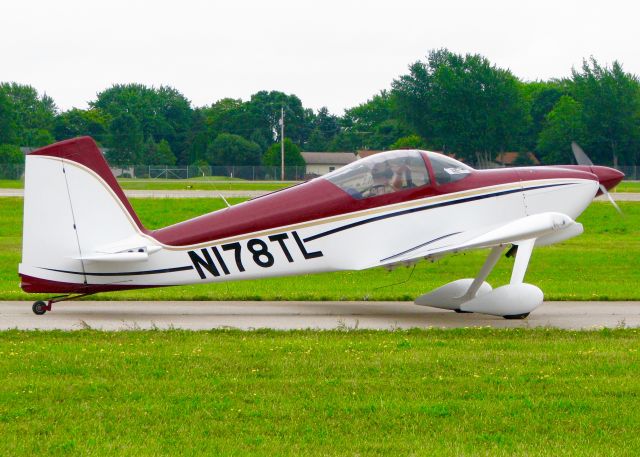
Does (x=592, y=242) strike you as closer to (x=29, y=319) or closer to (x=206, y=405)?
(x=29, y=319)

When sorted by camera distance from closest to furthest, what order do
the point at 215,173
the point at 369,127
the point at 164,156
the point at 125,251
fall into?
the point at 125,251 → the point at 215,173 → the point at 164,156 → the point at 369,127

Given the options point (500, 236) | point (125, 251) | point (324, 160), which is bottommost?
point (125, 251)

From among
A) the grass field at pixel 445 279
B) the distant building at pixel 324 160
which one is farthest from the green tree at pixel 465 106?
the grass field at pixel 445 279

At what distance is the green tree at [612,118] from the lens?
230 feet

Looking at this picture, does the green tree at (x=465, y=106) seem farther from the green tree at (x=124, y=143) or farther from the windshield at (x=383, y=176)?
the windshield at (x=383, y=176)

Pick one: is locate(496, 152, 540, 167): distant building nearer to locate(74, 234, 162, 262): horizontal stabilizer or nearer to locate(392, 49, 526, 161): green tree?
locate(392, 49, 526, 161): green tree

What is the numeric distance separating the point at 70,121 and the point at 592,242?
266 feet

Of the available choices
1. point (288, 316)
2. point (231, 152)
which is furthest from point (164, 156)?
point (288, 316)

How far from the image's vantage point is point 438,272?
23172 millimetres

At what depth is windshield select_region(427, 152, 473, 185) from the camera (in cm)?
1474

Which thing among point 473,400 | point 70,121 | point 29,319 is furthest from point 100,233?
point 70,121

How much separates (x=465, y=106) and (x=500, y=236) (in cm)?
6038

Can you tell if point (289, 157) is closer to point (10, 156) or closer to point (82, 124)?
point (10, 156)

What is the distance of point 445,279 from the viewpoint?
21.6 metres
